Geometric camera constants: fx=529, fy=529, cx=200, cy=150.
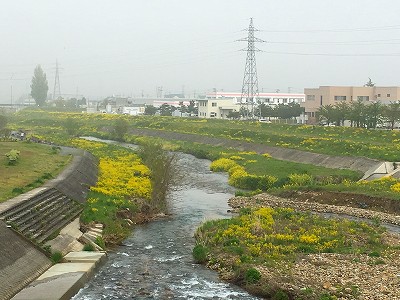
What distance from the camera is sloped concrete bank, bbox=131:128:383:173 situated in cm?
5144

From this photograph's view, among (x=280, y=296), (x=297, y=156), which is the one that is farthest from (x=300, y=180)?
(x=280, y=296)

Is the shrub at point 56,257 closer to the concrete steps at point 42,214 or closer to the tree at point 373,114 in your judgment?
the concrete steps at point 42,214

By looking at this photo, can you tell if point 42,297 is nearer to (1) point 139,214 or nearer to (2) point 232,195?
(1) point 139,214

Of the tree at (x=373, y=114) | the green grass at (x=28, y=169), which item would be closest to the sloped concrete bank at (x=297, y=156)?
the tree at (x=373, y=114)

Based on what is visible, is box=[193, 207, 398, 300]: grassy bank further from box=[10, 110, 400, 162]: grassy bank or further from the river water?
box=[10, 110, 400, 162]: grassy bank

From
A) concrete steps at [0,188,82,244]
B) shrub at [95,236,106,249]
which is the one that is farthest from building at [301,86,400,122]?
shrub at [95,236,106,249]

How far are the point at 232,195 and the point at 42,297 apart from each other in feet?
83.7

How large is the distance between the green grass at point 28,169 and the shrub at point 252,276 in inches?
564

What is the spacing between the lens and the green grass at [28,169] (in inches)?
1288

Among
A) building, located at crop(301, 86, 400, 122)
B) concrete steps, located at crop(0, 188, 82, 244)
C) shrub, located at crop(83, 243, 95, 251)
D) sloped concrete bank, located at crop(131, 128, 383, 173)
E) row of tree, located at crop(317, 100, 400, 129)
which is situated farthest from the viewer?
building, located at crop(301, 86, 400, 122)

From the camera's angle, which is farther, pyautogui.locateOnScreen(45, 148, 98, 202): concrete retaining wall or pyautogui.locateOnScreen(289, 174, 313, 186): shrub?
pyautogui.locateOnScreen(289, 174, 313, 186): shrub

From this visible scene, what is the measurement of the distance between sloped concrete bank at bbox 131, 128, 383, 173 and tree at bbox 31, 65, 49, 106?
11685 centimetres

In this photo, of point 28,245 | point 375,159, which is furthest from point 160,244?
point 375,159

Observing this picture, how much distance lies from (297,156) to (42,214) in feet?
127
